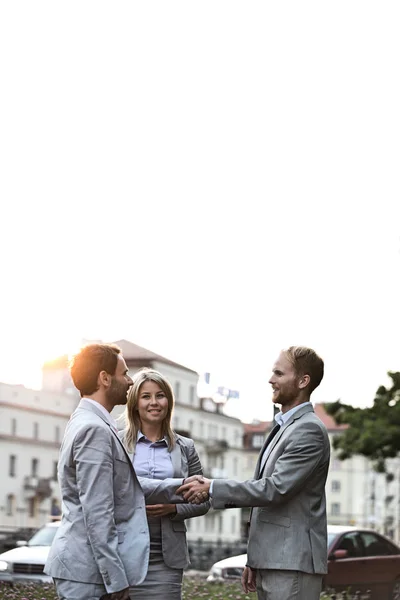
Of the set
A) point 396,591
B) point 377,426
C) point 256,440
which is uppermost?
point 256,440

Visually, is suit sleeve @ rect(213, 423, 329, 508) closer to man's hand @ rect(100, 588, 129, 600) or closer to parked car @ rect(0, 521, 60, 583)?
man's hand @ rect(100, 588, 129, 600)

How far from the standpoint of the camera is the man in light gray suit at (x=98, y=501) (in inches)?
225

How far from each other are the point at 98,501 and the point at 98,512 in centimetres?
5

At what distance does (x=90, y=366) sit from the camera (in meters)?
6.06

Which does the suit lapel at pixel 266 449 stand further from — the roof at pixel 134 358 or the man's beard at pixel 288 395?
the roof at pixel 134 358

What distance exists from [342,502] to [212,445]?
24461mm

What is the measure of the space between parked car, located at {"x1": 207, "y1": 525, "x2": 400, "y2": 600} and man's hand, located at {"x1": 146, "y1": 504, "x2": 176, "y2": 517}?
11456mm

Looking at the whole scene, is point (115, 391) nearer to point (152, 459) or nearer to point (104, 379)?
point (104, 379)

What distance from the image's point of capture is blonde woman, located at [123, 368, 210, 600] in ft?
21.9

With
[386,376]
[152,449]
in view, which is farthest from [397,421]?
[152,449]

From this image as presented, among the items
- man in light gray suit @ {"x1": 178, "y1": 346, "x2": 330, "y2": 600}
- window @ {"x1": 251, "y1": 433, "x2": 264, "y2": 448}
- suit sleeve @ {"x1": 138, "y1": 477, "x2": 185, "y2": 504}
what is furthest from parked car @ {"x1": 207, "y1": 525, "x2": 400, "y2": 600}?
window @ {"x1": 251, "y1": 433, "x2": 264, "y2": 448}

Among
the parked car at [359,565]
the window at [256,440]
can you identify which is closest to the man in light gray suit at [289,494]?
the parked car at [359,565]

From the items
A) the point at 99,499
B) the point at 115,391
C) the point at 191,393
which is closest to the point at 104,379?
the point at 115,391

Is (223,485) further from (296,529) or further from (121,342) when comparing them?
(121,342)
